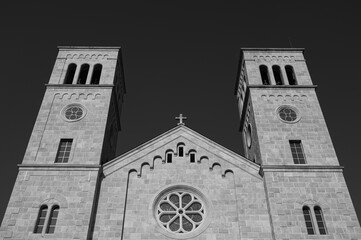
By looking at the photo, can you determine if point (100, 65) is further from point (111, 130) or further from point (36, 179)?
point (36, 179)

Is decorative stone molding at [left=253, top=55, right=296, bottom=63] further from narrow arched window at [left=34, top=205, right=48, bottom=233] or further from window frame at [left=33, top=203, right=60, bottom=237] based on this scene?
narrow arched window at [left=34, top=205, right=48, bottom=233]

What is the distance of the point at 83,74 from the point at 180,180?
14.2 metres

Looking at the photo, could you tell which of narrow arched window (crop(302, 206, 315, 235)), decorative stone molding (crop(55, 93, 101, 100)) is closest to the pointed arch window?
decorative stone molding (crop(55, 93, 101, 100))

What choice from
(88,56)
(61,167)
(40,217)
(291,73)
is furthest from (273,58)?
(40,217)

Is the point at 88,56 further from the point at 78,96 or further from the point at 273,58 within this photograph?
the point at 273,58

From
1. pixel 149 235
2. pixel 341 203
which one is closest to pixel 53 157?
pixel 149 235

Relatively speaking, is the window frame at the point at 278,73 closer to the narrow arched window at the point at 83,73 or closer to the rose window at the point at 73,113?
the narrow arched window at the point at 83,73

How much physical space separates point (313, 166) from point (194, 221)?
818 cm

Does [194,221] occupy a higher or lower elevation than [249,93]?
lower

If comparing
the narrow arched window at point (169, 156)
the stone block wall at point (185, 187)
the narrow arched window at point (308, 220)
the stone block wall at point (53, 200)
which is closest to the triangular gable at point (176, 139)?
the stone block wall at point (185, 187)

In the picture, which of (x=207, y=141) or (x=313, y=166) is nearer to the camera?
(x=313, y=166)

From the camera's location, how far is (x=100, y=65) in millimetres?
32469

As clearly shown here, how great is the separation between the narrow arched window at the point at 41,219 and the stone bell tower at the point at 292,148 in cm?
1286

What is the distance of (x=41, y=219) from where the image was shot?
22.6 m
